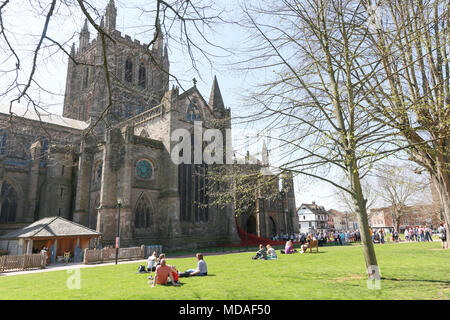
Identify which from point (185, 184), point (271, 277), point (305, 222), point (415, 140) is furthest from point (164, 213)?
point (305, 222)

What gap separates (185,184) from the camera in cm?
2773

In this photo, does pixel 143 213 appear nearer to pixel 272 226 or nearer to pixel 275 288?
pixel 275 288

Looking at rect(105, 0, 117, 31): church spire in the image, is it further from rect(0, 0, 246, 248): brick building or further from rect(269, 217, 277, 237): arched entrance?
rect(269, 217, 277, 237): arched entrance

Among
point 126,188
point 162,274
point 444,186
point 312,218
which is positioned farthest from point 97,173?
point 312,218

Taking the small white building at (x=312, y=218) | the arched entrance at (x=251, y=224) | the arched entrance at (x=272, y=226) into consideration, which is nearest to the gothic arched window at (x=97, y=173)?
the arched entrance at (x=251, y=224)

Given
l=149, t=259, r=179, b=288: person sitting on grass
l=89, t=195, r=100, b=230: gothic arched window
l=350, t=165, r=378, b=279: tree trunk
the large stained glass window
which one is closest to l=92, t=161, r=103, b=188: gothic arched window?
l=89, t=195, r=100, b=230: gothic arched window

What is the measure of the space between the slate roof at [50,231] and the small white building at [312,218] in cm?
8171

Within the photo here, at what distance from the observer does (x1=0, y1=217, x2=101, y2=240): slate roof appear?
17078mm

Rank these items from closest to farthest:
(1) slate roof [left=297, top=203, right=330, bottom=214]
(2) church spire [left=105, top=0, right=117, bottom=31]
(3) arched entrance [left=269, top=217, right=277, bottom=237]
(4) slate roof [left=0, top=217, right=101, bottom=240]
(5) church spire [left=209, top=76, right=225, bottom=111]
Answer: (2) church spire [left=105, top=0, right=117, bottom=31], (4) slate roof [left=0, top=217, right=101, bottom=240], (5) church spire [left=209, top=76, right=225, bottom=111], (3) arched entrance [left=269, top=217, right=277, bottom=237], (1) slate roof [left=297, top=203, right=330, bottom=214]

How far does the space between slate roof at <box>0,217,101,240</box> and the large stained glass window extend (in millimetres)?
6944

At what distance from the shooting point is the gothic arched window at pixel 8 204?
26.6 metres

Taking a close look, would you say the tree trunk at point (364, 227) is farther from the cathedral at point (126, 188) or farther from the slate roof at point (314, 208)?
the slate roof at point (314, 208)

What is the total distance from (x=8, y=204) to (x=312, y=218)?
83.5 metres
